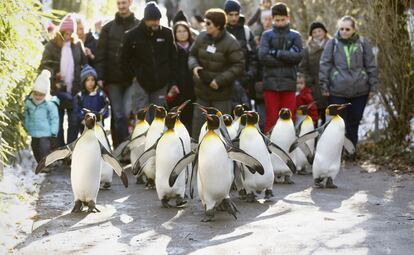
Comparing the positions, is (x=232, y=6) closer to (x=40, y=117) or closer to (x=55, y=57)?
(x=55, y=57)

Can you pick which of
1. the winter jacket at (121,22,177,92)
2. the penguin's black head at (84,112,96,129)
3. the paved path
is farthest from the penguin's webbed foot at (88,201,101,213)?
the winter jacket at (121,22,177,92)

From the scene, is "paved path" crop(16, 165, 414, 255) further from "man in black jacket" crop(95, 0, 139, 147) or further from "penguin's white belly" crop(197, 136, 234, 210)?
"man in black jacket" crop(95, 0, 139, 147)

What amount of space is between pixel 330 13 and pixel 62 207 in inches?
335

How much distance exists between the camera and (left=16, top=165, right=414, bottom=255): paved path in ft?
19.5

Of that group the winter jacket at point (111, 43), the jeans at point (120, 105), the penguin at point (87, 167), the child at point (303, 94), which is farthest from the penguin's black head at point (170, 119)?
the child at point (303, 94)

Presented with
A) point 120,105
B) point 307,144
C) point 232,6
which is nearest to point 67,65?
point 120,105

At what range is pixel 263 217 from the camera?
7180 mm

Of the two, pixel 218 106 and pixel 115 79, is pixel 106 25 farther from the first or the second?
pixel 218 106

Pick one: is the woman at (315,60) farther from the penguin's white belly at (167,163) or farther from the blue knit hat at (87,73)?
the penguin's white belly at (167,163)

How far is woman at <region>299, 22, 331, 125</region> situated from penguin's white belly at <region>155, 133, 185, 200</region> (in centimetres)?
439

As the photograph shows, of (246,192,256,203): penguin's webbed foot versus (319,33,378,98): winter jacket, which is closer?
(246,192,256,203): penguin's webbed foot

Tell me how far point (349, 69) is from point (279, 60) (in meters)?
0.94

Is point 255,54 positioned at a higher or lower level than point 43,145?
higher

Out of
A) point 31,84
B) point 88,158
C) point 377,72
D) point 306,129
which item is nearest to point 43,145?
point 31,84
